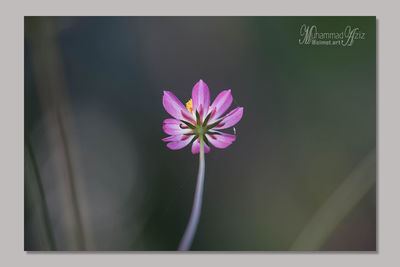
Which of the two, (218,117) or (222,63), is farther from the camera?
(222,63)

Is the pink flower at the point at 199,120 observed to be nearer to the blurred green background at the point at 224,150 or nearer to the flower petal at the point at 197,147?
the flower petal at the point at 197,147

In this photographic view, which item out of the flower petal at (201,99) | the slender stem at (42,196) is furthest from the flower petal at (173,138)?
the slender stem at (42,196)

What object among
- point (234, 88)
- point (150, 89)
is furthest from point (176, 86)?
point (234, 88)

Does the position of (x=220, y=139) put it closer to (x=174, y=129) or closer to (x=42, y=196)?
(x=174, y=129)

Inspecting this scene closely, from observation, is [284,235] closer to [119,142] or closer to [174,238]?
[174,238]

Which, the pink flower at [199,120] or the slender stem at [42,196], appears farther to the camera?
the slender stem at [42,196]

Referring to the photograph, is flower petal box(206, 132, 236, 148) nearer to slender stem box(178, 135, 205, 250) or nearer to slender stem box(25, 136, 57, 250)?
slender stem box(178, 135, 205, 250)

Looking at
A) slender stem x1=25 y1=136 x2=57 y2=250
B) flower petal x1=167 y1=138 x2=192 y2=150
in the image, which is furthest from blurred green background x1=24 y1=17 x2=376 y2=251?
flower petal x1=167 y1=138 x2=192 y2=150
